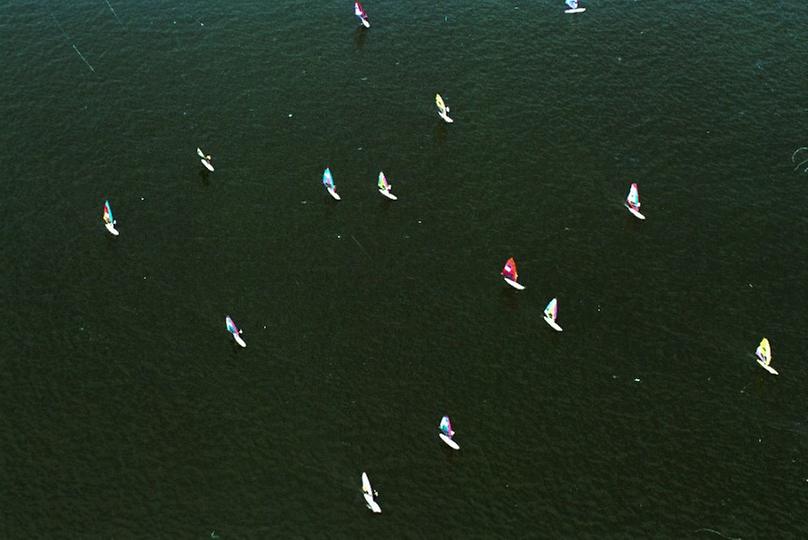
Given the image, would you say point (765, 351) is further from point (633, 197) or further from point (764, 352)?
point (633, 197)

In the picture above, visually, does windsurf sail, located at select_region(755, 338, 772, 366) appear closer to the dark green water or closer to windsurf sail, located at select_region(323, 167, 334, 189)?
the dark green water

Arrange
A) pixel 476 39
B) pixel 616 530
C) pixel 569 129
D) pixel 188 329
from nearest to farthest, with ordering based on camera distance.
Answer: pixel 616 530
pixel 188 329
pixel 569 129
pixel 476 39

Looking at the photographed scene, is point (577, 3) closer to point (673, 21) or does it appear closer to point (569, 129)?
point (673, 21)

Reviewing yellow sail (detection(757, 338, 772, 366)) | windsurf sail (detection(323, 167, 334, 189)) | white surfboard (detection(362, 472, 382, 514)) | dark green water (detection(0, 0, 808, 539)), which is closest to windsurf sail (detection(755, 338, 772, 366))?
yellow sail (detection(757, 338, 772, 366))

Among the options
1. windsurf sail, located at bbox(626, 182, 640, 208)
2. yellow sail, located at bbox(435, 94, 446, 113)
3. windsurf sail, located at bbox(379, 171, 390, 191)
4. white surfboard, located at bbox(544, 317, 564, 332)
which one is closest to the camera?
white surfboard, located at bbox(544, 317, 564, 332)

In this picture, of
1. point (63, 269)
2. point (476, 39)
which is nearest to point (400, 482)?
point (63, 269)

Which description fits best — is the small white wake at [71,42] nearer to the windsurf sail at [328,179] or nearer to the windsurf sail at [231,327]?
the windsurf sail at [328,179]

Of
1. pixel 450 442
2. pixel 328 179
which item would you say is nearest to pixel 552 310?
pixel 450 442
